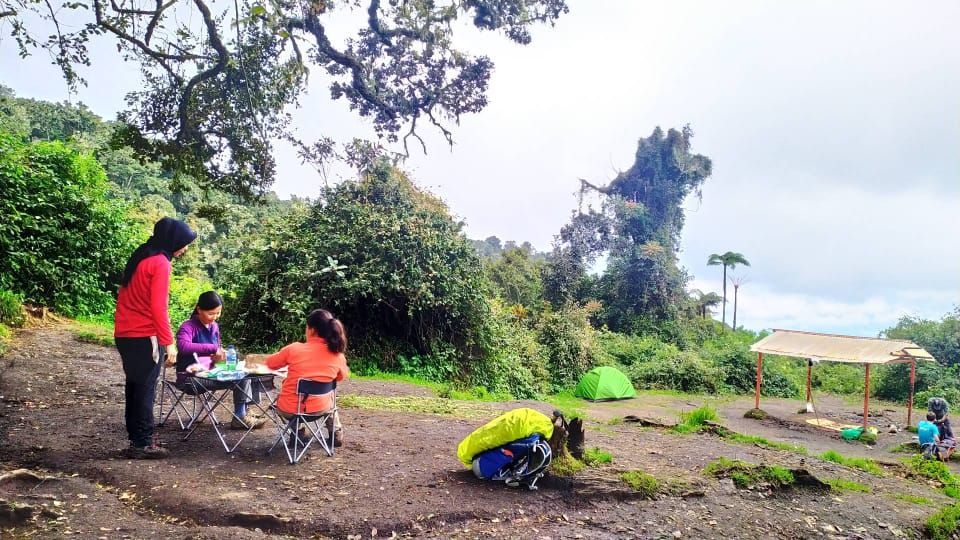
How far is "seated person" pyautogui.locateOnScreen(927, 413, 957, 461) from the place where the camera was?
8.84 meters

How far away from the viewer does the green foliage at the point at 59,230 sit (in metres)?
10.2

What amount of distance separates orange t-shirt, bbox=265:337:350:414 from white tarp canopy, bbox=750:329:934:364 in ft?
35.1

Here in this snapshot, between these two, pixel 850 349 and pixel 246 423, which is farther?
pixel 850 349

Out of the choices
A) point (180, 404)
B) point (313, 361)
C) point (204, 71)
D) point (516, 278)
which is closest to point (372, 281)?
point (204, 71)

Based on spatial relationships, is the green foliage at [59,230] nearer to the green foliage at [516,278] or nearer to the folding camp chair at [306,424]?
the folding camp chair at [306,424]

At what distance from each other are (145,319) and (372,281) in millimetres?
7677

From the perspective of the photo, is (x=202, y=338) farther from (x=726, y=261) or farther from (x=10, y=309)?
(x=726, y=261)

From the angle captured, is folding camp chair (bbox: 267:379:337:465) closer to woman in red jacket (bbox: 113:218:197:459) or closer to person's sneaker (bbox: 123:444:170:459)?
person's sneaker (bbox: 123:444:170:459)

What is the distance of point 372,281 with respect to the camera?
39.2 ft

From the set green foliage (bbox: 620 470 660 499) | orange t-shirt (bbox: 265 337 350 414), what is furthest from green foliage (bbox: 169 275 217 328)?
green foliage (bbox: 620 470 660 499)

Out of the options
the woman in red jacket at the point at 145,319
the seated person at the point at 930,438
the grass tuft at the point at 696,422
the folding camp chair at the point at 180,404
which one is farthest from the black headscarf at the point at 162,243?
the seated person at the point at 930,438

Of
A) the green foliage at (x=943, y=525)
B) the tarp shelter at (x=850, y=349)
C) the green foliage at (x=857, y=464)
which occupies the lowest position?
the green foliage at (x=943, y=525)

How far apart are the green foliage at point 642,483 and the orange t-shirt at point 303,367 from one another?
8.31ft

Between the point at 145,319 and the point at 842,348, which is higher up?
the point at 842,348
